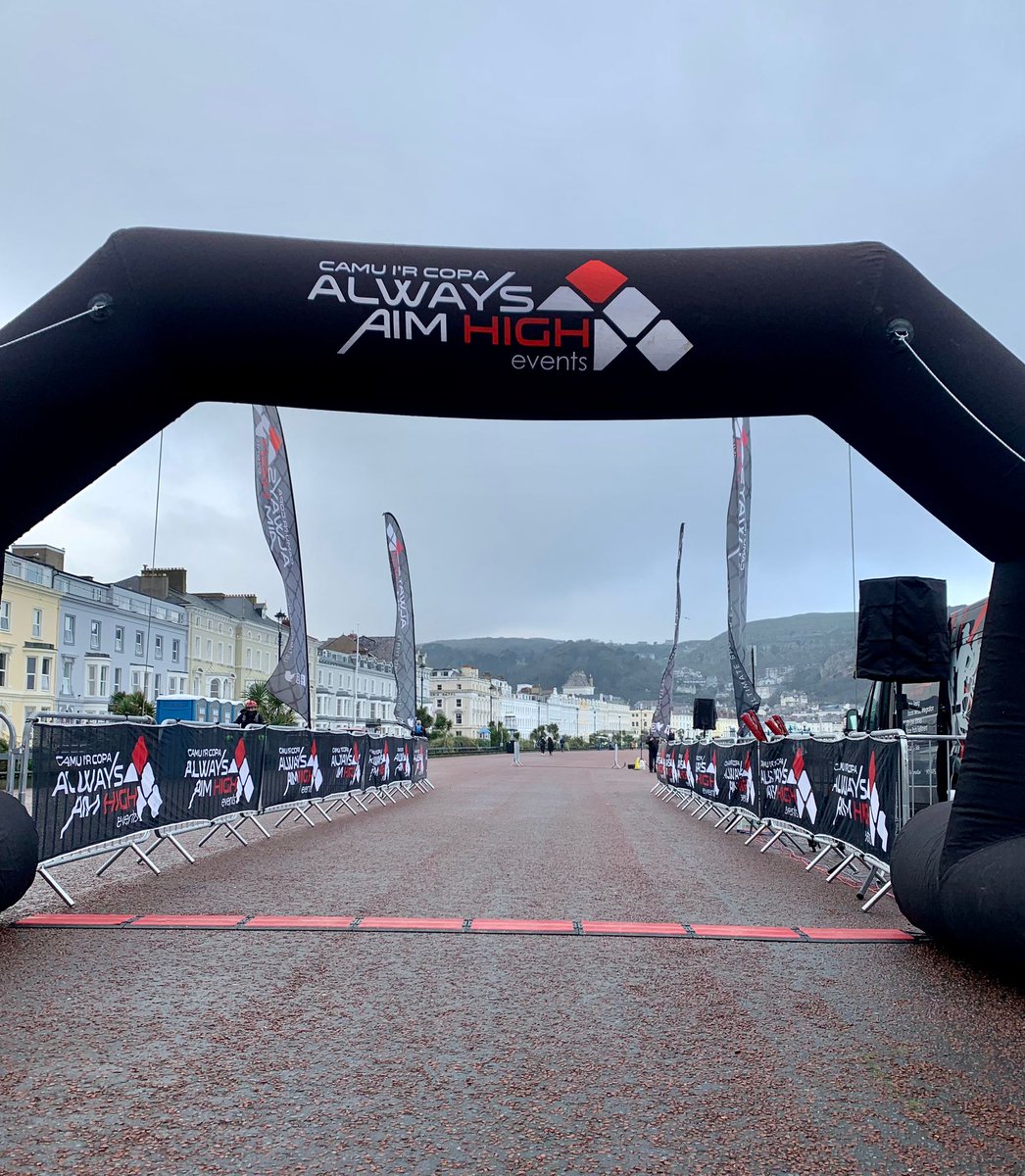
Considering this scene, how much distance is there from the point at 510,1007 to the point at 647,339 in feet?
11.6

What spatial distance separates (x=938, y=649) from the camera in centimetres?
934

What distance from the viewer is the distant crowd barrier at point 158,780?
7785 millimetres

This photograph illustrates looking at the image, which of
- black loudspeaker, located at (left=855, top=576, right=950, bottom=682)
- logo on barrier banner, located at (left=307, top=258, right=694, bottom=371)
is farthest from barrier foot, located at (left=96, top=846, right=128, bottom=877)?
black loudspeaker, located at (left=855, top=576, right=950, bottom=682)

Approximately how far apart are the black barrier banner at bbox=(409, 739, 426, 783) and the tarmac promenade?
1819 centimetres

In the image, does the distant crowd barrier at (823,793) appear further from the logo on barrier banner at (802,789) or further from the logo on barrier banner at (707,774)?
the logo on barrier banner at (707,774)

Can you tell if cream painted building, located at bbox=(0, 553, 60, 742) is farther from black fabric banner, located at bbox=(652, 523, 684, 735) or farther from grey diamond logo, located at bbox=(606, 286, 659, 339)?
grey diamond logo, located at bbox=(606, 286, 659, 339)

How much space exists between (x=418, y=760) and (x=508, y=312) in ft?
75.7

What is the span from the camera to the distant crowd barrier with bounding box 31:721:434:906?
307 inches

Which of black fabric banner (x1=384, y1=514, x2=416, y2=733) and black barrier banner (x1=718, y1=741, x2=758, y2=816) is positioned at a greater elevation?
black fabric banner (x1=384, y1=514, x2=416, y2=733)

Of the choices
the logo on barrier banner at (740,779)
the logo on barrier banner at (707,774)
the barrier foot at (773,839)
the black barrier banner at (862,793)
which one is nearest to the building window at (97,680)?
the logo on barrier banner at (707,774)

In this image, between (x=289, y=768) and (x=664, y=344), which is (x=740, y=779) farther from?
(x=664, y=344)

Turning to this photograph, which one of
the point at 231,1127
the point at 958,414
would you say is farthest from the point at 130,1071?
the point at 958,414

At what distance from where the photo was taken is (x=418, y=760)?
27.7 metres

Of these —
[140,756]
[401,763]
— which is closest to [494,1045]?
[140,756]
